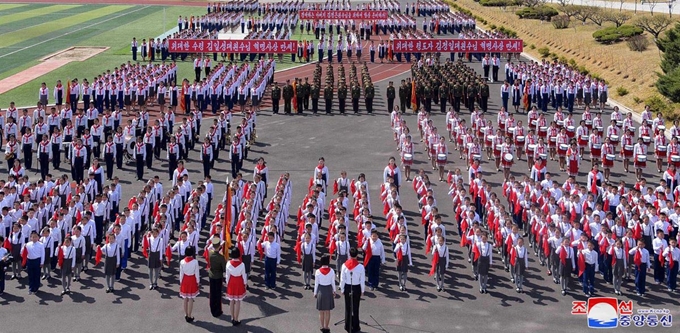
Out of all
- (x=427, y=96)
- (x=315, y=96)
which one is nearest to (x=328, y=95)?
(x=315, y=96)

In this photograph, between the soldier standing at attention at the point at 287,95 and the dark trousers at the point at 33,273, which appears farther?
the soldier standing at attention at the point at 287,95

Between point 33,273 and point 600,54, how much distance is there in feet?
128

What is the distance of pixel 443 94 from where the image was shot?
36.6 meters

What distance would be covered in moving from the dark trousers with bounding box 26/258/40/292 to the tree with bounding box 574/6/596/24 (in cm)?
5182

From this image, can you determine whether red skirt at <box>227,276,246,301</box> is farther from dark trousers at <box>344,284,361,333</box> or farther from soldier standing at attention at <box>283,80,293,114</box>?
soldier standing at attention at <box>283,80,293,114</box>

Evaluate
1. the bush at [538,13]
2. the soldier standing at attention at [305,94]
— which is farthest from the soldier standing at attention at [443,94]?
the bush at [538,13]

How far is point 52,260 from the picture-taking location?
18.7 metres

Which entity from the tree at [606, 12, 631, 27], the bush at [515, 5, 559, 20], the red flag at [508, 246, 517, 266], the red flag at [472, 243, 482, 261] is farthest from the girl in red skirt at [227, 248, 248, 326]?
the bush at [515, 5, 559, 20]

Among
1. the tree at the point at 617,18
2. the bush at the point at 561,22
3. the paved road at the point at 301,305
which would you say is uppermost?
the tree at the point at 617,18

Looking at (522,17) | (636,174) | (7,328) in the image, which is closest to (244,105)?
(636,174)

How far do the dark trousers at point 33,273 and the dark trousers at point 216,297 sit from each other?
364 centimetres

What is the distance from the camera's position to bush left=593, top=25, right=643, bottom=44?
5269 cm

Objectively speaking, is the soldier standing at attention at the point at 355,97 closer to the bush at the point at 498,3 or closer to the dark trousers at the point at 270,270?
the dark trousers at the point at 270,270

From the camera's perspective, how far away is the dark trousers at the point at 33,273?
17.5m
